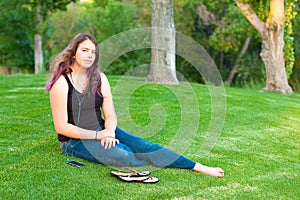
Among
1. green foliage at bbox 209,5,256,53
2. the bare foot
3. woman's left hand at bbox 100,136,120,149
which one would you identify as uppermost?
green foliage at bbox 209,5,256,53

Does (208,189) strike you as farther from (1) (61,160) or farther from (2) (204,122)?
(2) (204,122)

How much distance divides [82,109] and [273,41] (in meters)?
7.84

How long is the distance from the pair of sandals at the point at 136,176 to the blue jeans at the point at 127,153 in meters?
0.16

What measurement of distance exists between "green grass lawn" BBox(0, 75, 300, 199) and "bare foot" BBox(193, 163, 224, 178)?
0.07 metres

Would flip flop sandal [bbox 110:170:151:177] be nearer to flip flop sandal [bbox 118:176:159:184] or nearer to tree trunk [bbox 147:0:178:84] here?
flip flop sandal [bbox 118:176:159:184]

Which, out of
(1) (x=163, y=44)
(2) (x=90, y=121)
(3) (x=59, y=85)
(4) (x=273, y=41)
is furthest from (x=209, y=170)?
(4) (x=273, y=41)

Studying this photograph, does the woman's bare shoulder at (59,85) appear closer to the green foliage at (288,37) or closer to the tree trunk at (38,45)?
the green foliage at (288,37)

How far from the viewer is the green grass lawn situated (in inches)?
122

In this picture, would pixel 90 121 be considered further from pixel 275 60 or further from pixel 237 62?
pixel 237 62

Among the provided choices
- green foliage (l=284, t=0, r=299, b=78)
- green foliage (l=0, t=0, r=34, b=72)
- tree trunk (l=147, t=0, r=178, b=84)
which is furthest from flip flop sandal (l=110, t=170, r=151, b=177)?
green foliage (l=0, t=0, r=34, b=72)

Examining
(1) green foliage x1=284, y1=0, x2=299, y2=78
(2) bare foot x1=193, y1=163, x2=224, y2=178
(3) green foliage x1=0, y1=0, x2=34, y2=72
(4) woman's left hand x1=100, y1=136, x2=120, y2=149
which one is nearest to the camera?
(4) woman's left hand x1=100, y1=136, x2=120, y2=149

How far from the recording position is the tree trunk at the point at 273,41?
10477 millimetres

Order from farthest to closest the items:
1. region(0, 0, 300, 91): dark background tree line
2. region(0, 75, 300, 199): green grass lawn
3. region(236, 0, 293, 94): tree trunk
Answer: region(0, 0, 300, 91): dark background tree line → region(236, 0, 293, 94): tree trunk → region(0, 75, 300, 199): green grass lawn

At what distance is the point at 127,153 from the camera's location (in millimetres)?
3518
